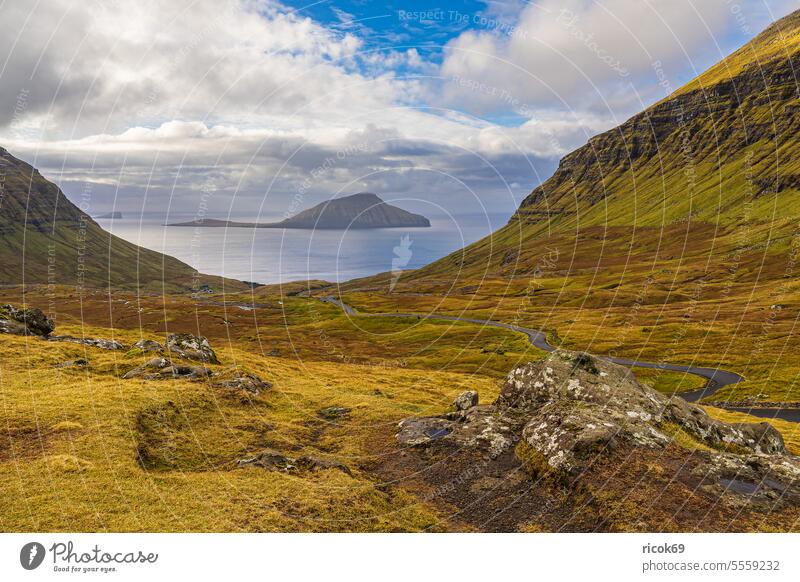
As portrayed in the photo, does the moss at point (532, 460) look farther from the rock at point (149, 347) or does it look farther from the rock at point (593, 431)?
the rock at point (149, 347)

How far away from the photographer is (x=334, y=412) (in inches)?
1538

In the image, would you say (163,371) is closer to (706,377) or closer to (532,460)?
(532,460)

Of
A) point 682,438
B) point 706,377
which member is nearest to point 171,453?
point 682,438

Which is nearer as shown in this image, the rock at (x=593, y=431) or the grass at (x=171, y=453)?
the grass at (x=171, y=453)

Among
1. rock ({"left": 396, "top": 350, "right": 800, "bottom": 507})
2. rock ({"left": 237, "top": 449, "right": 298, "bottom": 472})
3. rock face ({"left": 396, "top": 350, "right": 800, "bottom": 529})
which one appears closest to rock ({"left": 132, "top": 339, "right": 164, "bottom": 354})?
rock ({"left": 237, "top": 449, "right": 298, "bottom": 472})

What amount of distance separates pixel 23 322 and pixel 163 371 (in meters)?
27.4

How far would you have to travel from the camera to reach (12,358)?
42.0m

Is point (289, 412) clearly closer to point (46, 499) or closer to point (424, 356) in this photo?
point (46, 499)

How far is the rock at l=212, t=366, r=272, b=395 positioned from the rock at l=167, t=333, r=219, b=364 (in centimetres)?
868

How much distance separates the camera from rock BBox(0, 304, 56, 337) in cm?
5282

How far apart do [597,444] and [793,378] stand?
116m

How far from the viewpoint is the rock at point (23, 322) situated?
52.8 m

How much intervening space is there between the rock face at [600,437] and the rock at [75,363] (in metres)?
30.9

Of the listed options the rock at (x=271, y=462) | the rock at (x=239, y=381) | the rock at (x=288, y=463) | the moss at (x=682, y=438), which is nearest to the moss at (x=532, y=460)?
the moss at (x=682, y=438)
